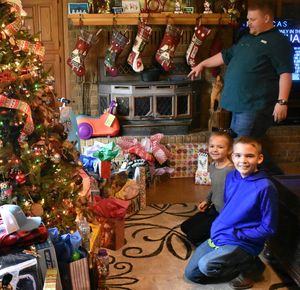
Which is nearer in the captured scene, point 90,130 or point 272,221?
point 272,221

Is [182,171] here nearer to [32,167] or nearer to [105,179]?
[105,179]

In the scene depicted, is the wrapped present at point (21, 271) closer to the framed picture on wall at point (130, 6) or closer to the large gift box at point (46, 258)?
the large gift box at point (46, 258)

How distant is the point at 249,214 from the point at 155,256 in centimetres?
66

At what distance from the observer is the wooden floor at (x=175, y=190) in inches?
136

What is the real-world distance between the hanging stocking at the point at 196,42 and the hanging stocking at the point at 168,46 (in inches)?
5.9

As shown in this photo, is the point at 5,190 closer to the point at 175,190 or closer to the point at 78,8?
the point at 175,190

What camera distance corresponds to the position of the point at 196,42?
4.11 meters

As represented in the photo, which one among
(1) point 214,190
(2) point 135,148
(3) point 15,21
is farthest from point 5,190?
(2) point 135,148

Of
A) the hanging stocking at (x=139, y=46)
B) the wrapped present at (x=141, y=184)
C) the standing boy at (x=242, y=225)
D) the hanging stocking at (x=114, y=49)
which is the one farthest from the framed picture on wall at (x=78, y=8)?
the standing boy at (x=242, y=225)

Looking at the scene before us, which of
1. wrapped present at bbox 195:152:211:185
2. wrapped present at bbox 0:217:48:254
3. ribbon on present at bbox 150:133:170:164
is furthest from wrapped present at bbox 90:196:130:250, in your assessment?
wrapped present at bbox 195:152:211:185

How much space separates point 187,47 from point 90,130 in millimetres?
1215

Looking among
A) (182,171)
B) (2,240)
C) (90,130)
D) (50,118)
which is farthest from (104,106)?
(2,240)

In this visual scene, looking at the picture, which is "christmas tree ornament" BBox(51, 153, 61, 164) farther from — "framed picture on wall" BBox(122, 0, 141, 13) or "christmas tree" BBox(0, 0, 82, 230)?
"framed picture on wall" BBox(122, 0, 141, 13)

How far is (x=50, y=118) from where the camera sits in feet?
6.94
